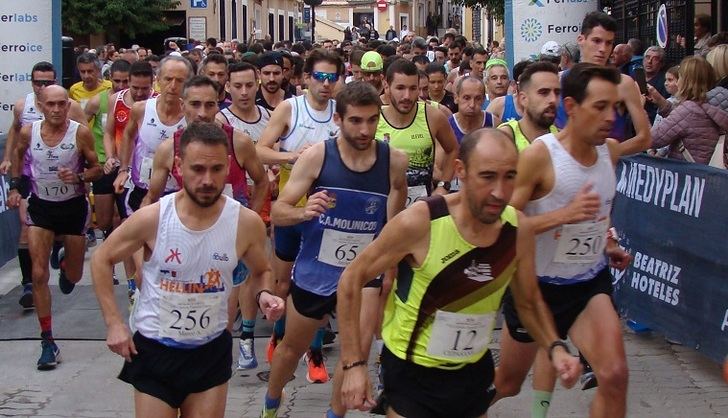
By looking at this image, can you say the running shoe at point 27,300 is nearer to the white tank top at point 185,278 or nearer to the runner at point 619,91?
the runner at point 619,91

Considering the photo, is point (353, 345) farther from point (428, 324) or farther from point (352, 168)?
point (352, 168)

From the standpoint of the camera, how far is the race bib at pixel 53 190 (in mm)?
8516

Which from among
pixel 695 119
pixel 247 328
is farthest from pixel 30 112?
pixel 695 119

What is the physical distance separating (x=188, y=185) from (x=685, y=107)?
4.61 metres

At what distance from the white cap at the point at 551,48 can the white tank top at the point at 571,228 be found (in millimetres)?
4609

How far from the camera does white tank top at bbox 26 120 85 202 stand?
8.54 meters

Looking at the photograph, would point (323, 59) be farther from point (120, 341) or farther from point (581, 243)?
point (120, 341)

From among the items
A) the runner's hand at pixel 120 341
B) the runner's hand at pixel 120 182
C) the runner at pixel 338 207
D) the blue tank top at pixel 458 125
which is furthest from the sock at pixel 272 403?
the blue tank top at pixel 458 125

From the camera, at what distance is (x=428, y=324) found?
4.44 meters

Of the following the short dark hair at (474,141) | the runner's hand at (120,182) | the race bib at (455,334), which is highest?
the short dark hair at (474,141)

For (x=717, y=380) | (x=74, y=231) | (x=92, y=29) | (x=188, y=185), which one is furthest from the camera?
(x=92, y=29)

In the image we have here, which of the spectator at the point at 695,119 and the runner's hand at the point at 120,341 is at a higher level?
the spectator at the point at 695,119

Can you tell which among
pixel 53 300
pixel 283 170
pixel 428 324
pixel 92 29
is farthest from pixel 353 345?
pixel 92 29

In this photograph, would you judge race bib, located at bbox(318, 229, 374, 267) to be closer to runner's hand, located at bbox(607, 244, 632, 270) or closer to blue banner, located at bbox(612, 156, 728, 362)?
runner's hand, located at bbox(607, 244, 632, 270)
